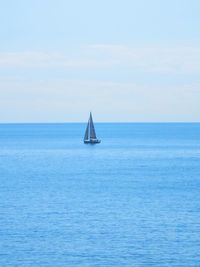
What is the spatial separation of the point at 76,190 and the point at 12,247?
30.8 m

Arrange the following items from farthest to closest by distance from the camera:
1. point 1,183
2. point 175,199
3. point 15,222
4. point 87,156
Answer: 1. point 87,156
2. point 1,183
3. point 175,199
4. point 15,222

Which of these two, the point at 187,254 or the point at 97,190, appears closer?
the point at 187,254

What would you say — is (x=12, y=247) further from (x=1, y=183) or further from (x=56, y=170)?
(x=56, y=170)

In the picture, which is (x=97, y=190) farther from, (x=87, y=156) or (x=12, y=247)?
(x=87, y=156)

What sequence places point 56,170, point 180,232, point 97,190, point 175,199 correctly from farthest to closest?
1. point 56,170
2. point 97,190
3. point 175,199
4. point 180,232

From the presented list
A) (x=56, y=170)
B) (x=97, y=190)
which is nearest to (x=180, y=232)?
(x=97, y=190)

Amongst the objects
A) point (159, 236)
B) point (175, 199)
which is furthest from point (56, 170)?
point (159, 236)

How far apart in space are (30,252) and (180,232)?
12.8 metres

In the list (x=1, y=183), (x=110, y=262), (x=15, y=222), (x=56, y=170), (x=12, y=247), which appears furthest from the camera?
(x=56, y=170)

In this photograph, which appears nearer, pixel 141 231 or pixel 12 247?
pixel 12 247

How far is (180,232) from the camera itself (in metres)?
52.1

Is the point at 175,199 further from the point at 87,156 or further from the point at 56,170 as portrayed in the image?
the point at 87,156

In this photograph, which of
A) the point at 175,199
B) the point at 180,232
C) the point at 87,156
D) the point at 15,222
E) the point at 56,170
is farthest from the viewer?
the point at 87,156

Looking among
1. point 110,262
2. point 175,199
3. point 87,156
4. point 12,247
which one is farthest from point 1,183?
point 87,156
